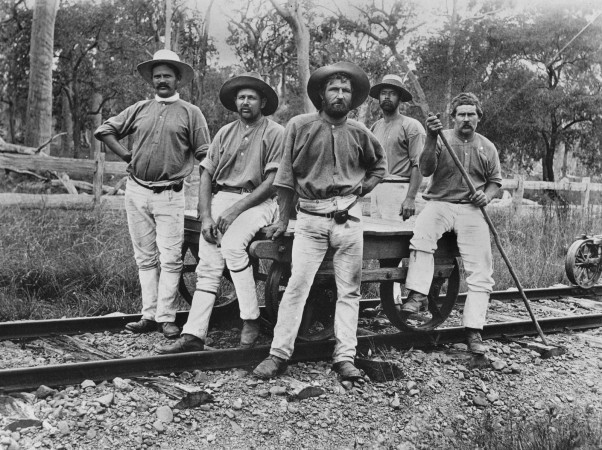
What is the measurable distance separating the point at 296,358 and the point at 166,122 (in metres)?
2.33

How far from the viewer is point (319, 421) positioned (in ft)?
13.6

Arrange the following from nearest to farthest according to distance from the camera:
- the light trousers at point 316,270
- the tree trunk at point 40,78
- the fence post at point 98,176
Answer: the light trousers at point 316,270 → the fence post at point 98,176 → the tree trunk at point 40,78

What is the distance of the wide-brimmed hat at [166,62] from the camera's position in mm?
5711

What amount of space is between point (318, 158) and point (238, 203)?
30.3 inches

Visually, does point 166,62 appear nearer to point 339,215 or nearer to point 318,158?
point 318,158

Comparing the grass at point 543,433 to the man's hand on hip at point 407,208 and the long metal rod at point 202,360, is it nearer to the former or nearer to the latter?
the long metal rod at point 202,360

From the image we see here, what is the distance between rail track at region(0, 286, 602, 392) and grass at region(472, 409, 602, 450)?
1.42 metres

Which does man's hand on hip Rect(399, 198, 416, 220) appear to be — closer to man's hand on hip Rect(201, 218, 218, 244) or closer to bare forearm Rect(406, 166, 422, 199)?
bare forearm Rect(406, 166, 422, 199)

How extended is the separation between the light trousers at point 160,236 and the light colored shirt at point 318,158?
1323mm

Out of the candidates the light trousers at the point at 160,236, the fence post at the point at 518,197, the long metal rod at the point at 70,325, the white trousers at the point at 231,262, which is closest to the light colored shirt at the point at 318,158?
the white trousers at the point at 231,262

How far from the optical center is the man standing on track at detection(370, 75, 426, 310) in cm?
666

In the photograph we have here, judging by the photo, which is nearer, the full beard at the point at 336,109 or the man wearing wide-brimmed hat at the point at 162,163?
the full beard at the point at 336,109

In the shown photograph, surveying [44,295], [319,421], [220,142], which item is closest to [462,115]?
[220,142]

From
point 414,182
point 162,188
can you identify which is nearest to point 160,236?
point 162,188
